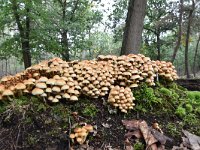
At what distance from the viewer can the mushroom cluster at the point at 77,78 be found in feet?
10.8

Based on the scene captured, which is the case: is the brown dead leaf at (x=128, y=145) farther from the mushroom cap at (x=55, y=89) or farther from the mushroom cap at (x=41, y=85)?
the mushroom cap at (x=41, y=85)

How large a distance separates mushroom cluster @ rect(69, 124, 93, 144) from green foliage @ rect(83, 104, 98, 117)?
1.27 ft

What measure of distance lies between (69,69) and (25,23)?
12108mm

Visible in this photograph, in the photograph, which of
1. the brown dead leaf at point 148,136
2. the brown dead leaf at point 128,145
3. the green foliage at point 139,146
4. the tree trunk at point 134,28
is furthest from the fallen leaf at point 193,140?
the tree trunk at point 134,28

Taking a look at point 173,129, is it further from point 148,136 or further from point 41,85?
point 41,85

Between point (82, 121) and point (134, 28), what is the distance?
15.3ft

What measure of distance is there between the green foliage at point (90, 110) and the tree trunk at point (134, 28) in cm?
391

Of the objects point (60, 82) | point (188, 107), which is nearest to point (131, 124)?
point (60, 82)

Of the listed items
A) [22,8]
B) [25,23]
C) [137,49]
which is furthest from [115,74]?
[25,23]

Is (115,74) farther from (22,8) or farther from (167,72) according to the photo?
(22,8)

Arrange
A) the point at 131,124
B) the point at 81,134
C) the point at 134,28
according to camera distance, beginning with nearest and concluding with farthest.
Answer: the point at 81,134, the point at 131,124, the point at 134,28

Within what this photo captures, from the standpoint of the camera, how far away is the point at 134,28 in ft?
24.4

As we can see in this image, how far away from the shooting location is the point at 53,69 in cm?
353

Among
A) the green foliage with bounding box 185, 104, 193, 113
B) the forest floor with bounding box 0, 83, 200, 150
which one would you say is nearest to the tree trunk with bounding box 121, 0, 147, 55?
the green foliage with bounding box 185, 104, 193, 113
